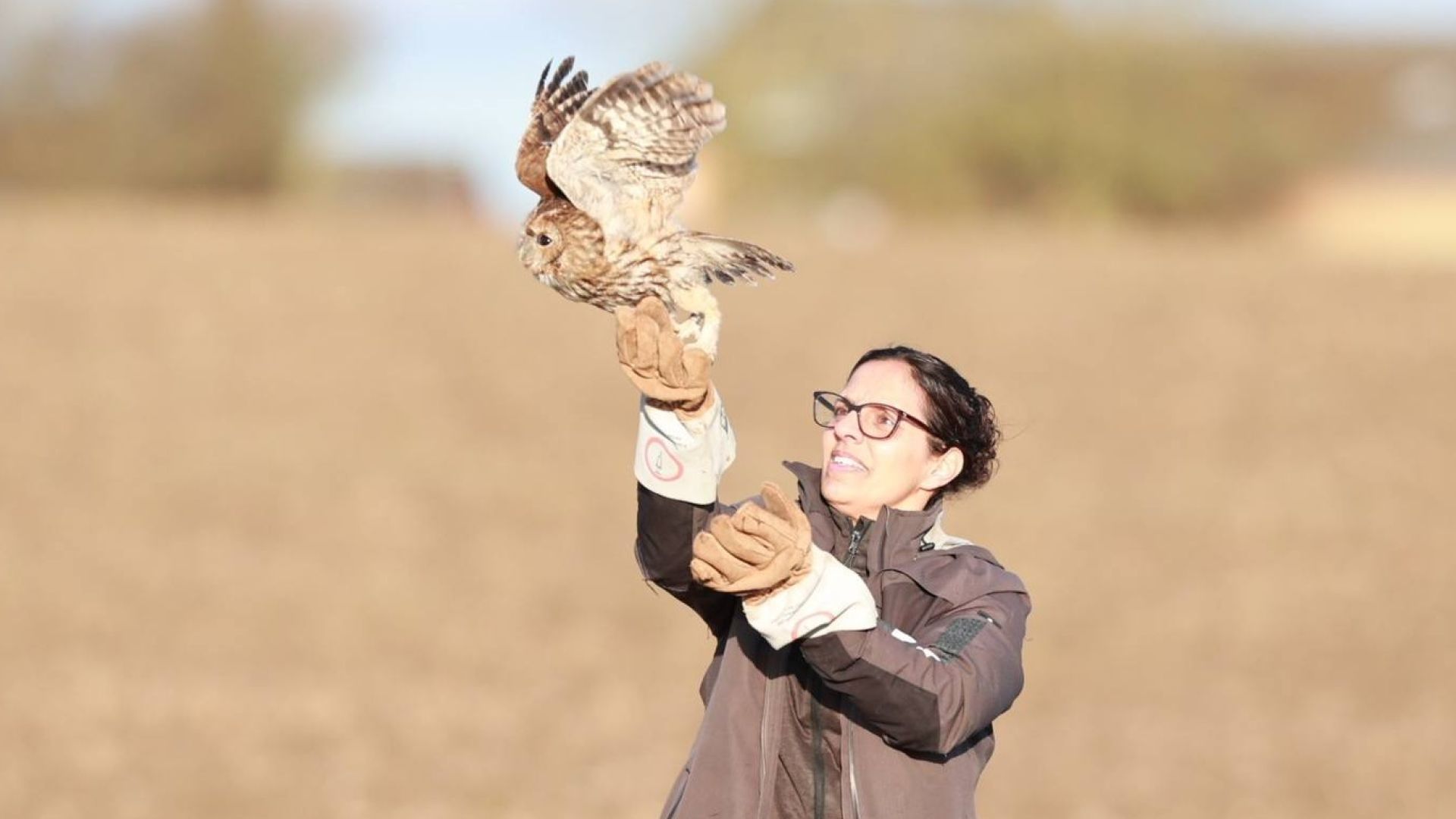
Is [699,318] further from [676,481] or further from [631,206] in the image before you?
[676,481]

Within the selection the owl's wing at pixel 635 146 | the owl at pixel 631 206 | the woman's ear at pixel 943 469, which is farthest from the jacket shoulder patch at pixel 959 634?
the owl's wing at pixel 635 146

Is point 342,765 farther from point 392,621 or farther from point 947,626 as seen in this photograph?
point 947,626

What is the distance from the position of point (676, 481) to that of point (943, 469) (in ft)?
1.69

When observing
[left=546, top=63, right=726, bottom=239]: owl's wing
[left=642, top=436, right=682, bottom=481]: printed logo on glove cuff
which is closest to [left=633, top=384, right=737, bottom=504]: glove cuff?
[left=642, top=436, right=682, bottom=481]: printed logo on glove cuff

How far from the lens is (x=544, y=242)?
3.76 meters

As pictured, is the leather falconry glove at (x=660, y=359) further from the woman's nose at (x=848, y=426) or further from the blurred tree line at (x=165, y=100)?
the blurred tree line at (x=165, y=100)

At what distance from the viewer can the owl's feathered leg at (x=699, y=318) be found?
3629 mm

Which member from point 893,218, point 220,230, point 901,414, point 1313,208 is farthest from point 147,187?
point 901,414

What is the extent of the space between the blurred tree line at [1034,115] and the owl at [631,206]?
1204 inches

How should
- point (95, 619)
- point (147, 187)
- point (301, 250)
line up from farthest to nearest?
1. point (147, 187)
2. point (301, 250)
3. point (95, 619)

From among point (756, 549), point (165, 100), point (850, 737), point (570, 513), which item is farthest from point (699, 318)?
point (165, 100)

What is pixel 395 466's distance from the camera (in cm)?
Answer: 1772

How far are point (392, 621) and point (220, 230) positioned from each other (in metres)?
10.6

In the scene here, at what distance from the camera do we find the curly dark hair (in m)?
3.51
